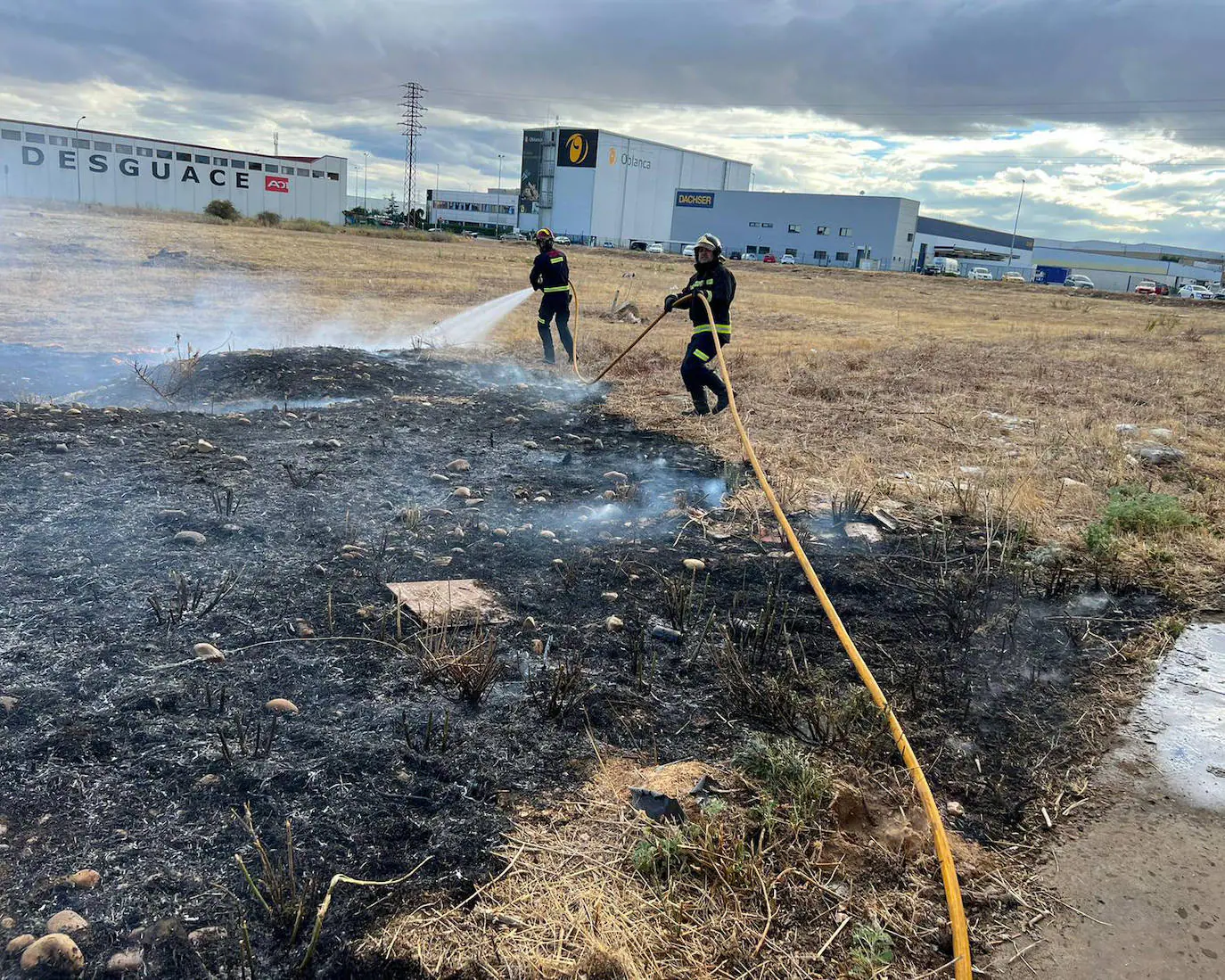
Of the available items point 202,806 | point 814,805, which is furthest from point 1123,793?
point 202,806

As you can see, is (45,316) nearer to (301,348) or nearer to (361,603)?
(301,348)

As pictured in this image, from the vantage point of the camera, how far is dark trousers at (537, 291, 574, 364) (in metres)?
10.0

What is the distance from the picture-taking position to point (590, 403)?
8242 mm

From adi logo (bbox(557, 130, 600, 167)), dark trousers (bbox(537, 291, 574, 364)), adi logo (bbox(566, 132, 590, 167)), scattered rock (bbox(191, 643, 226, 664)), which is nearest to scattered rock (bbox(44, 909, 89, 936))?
scattered rock (bbox(191, 643, 226, 664))

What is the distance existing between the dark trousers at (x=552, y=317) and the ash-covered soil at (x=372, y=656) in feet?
14.9

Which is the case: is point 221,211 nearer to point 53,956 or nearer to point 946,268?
point 946,268

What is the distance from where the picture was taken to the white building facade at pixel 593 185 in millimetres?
74625

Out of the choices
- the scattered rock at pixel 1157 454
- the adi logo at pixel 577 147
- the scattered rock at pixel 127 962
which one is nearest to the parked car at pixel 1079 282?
the adi logo at pixel 577 147

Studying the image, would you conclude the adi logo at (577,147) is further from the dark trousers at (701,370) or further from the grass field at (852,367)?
the dark trousers at (701,370)

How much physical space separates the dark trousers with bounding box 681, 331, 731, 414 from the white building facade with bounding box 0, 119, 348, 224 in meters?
51.7

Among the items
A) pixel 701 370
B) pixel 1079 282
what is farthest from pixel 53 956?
pixel 1079 282

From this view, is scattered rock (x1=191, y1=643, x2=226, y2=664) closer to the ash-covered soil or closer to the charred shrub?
the ash-covered soil

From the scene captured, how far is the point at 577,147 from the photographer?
74625mm

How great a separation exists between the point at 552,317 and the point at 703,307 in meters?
3.26
